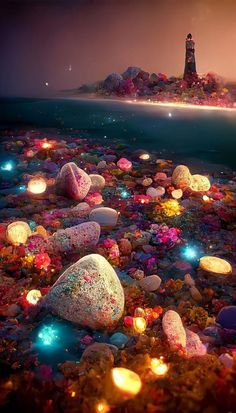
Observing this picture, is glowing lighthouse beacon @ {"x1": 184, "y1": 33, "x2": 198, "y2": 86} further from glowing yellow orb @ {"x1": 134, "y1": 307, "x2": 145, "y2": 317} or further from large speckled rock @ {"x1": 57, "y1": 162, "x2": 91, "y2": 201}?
glowing yellow orb @ {"x1": 134, "y1": 307, "x2": 145, "y2": 317}

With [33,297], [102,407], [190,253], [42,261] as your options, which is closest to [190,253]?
[190,253]

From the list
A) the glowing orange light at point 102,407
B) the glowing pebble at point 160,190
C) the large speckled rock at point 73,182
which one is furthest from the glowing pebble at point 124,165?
the glowing orange light at point 102,407

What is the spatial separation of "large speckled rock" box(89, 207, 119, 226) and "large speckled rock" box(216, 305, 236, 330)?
3.72 meters

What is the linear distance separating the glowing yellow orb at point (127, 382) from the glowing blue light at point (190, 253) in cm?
429

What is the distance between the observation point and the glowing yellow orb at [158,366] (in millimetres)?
3915

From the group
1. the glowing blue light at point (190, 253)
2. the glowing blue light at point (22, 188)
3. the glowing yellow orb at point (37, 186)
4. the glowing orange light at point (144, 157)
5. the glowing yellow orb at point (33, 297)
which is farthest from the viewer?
the glowing orange light at point (144, 157)

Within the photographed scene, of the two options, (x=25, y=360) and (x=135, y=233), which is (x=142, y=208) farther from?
(x=25, y=360)

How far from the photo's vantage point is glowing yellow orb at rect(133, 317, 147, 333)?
17.0 ft

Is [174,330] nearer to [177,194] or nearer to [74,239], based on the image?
[74,239]

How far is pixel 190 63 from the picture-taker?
130 ft

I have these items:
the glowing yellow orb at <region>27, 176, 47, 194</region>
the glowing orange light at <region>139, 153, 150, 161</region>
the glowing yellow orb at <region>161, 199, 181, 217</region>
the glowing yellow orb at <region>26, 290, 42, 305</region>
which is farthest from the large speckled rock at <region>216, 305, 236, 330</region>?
the glowing orange light at <region>139, 153, 150, 161</region>

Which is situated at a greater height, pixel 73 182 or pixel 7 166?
pixel 73 182

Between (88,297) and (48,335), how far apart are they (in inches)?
31.0

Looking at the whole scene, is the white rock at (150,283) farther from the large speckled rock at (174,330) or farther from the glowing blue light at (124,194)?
the glowing blue light at (124,194)
